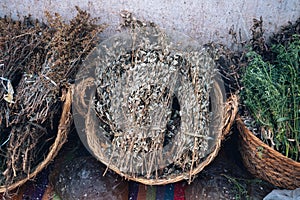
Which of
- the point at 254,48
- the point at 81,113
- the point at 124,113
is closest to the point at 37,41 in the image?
the point at 81,113

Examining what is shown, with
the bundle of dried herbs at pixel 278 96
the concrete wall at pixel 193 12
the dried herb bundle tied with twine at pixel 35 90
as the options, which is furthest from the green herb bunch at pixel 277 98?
the dried herb bundle tied with twine at pixel 35 90

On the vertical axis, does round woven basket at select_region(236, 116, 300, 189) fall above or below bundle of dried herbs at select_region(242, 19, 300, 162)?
below

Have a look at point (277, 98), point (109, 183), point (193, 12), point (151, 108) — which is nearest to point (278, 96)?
point (277, 98)

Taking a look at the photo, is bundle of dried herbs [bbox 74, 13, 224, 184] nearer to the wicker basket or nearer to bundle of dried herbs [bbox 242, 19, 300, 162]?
the wicker basket

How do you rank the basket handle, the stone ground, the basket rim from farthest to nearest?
the stone ground → the basket handle → the basket rim

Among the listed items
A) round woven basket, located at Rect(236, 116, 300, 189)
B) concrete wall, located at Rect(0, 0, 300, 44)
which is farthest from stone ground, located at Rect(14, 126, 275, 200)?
concrete wall, located at Rect(0, 0, 300, 44)

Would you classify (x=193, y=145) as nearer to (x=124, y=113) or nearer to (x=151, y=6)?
(x=124, y=113)

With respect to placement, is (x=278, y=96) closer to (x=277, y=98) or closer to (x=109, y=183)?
(x=277, y=98)
